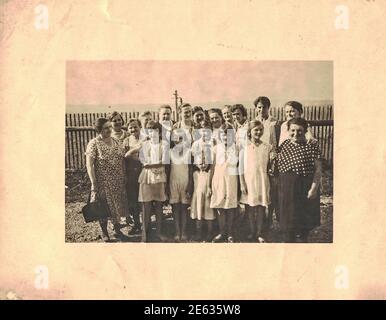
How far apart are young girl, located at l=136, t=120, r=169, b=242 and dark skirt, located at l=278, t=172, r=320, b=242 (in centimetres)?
78

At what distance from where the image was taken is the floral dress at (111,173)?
3.60m

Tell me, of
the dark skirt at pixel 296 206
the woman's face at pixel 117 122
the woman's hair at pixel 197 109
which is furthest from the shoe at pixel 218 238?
the woman's face at pixel 117 122

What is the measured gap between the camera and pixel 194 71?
140 inches

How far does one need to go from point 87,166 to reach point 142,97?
0.59 m

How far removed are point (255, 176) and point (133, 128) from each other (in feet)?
2.84

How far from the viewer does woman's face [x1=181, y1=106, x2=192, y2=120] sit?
3.57m

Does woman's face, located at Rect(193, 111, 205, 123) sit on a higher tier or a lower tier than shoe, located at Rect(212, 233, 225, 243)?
higher

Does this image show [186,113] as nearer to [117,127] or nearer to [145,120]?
[145,120]

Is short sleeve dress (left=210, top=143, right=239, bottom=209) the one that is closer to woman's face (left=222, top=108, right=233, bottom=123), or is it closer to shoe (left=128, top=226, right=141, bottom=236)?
woman's face (left=222, top=108, right=233, bottom=123)

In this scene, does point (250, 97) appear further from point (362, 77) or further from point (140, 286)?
point (140, 286)

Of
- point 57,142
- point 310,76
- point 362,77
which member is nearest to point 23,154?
point 57,142

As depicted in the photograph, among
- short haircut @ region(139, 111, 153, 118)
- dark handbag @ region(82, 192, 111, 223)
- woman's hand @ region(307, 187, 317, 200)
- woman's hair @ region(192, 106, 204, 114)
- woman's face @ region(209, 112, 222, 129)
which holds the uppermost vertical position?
woman's hair @ region(192, 106, 204, 114)

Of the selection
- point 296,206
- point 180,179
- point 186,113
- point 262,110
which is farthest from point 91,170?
point 296,206

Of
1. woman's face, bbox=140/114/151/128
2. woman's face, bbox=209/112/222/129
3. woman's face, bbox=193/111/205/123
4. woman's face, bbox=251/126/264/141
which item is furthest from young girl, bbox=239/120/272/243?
woman's face, bbox=140/114/151/128
